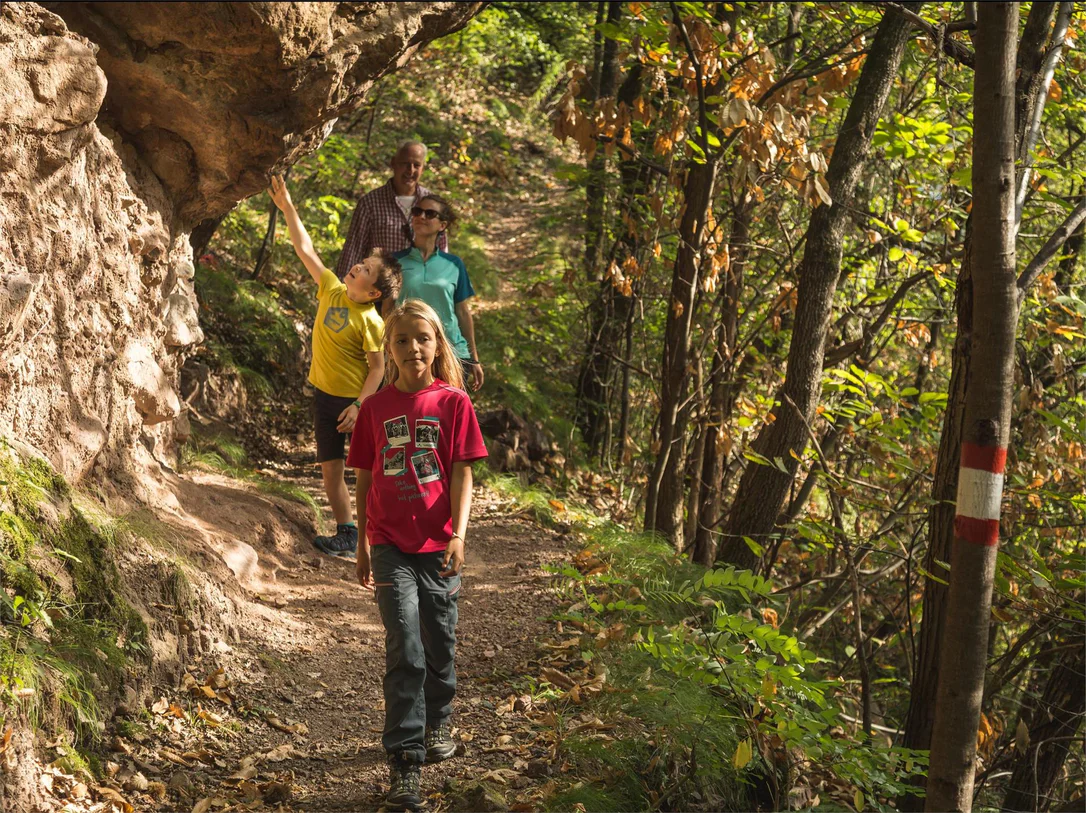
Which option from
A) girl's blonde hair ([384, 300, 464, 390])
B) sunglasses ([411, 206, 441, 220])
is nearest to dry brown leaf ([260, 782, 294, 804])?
girl's blonde hair ([384, 300, 464, 390])

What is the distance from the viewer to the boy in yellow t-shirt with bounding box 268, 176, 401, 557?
5.36m

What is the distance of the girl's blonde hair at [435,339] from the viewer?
3753 mm

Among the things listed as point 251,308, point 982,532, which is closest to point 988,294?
point 982,532

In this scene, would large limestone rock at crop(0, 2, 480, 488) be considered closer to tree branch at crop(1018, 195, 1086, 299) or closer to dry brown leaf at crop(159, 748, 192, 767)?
dry brown leaf at crop(159, 748, 192, 767)

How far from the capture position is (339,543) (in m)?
6.04

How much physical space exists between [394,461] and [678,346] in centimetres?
385

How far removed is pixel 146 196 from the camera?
5.18 metres

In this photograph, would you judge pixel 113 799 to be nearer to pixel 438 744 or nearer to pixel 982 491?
pixel 438 744

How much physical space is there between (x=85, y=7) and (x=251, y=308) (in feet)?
17.5

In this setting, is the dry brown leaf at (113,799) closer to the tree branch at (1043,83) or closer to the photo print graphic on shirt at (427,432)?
the photo print graphic on shirt at (427,432)

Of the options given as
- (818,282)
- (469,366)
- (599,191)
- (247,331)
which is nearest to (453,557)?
(469,366)

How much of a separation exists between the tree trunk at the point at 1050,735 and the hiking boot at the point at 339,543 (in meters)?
4.49

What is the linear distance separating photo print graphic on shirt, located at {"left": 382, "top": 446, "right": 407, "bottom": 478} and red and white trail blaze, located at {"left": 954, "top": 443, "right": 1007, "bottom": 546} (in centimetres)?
208

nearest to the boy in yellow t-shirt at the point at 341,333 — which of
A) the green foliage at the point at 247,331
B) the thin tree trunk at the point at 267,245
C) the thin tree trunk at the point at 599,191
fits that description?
the green foliage at the point at 247,331
